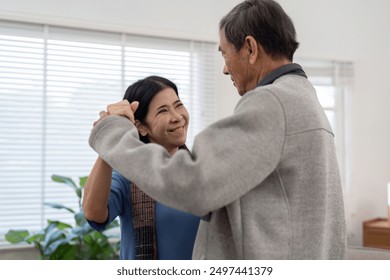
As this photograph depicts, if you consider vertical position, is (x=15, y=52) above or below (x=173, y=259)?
above

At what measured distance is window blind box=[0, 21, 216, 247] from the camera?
307cm

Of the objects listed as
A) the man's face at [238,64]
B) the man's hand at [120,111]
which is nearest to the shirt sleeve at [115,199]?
the man's hand at [120,111]

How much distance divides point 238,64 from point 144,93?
41 centimetres

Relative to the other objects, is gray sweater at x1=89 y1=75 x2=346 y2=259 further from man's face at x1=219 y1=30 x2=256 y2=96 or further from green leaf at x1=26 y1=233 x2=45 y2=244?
green leaf at x1=26 y1=233 x2=45 y2=244

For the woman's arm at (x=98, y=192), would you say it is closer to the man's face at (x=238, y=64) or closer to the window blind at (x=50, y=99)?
the man's face at (x=238, y=64)

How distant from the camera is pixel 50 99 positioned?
10.5 ft

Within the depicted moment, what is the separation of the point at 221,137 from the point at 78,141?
2.59 metres

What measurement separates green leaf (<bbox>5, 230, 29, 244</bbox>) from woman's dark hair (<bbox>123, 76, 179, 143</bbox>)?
1.91 m

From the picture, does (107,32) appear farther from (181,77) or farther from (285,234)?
(285,234)

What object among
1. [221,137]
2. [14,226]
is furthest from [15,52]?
[221,137]

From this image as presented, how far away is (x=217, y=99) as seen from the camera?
12.2 ft

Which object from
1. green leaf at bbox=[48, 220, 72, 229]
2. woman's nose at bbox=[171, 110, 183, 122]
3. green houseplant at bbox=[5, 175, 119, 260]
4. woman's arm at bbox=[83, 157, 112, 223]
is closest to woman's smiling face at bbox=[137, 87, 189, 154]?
woman's nose at bbox=[171, 110, 183, 122]

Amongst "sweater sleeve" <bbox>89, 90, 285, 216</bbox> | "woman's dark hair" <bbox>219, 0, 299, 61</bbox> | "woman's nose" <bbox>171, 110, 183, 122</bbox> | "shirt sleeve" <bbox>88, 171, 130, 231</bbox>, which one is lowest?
"shirt sleeve" <bbox>88, 171, 130, 231</bbox>

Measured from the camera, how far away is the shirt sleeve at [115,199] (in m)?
1.18
